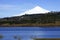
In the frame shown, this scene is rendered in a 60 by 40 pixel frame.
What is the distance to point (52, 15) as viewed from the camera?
131625 mm

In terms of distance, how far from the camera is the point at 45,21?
4877 inches

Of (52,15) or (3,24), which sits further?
(52,15)

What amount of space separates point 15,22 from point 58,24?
69.8ft

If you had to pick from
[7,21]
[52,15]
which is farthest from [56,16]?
[7,21]

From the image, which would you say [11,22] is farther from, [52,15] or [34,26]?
[52,15]

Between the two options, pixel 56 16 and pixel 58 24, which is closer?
pixel 58 24

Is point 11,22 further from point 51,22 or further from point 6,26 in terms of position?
point 51,22

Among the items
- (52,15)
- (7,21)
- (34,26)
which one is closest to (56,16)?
(52,15)

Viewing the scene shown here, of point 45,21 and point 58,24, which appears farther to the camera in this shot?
point 45,21

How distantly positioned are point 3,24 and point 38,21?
642 inches

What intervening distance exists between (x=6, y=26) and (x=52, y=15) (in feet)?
81.8

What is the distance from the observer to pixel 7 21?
416ft

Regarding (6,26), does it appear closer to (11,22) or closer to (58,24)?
(11,22)

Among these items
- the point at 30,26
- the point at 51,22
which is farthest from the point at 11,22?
the point at 51,22
